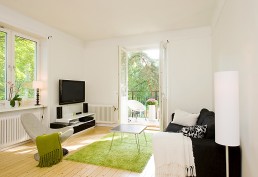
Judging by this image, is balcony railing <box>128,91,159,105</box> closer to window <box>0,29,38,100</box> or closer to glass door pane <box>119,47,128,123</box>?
glass door pane <box>119,47,128,123</box>

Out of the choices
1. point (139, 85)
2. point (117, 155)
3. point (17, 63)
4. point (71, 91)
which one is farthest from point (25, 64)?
point (139, 85)

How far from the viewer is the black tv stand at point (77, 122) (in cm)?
399

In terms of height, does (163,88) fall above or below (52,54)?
below

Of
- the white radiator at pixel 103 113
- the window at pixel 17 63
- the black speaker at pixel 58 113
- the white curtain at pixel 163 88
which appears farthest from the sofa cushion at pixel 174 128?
the window at pixel 17 63

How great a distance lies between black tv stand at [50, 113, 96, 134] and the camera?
13.1 feet

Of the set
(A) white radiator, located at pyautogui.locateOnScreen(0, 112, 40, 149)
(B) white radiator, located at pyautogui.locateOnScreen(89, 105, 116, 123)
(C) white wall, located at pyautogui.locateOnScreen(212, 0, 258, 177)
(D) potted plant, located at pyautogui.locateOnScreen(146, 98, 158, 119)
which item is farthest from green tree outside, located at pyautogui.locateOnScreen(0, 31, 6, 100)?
(D) potted plant, located at pyautogui.locateOnScreen(146, 98, 158, 119)

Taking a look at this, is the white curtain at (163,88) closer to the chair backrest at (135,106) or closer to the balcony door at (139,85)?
the balcony door at (139,85)

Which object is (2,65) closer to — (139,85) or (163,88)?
(163,88)

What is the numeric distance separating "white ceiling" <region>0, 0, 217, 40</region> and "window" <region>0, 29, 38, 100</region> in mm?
606

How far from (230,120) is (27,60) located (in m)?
4.18

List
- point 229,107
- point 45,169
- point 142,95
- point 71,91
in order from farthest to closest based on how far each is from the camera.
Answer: point 142,95, point 71,91, point 45,169, point 229,107

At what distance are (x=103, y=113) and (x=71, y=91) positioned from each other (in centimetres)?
117

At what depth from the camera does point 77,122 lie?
173 inches

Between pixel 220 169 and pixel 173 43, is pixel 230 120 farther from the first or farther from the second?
pixel 173 43
